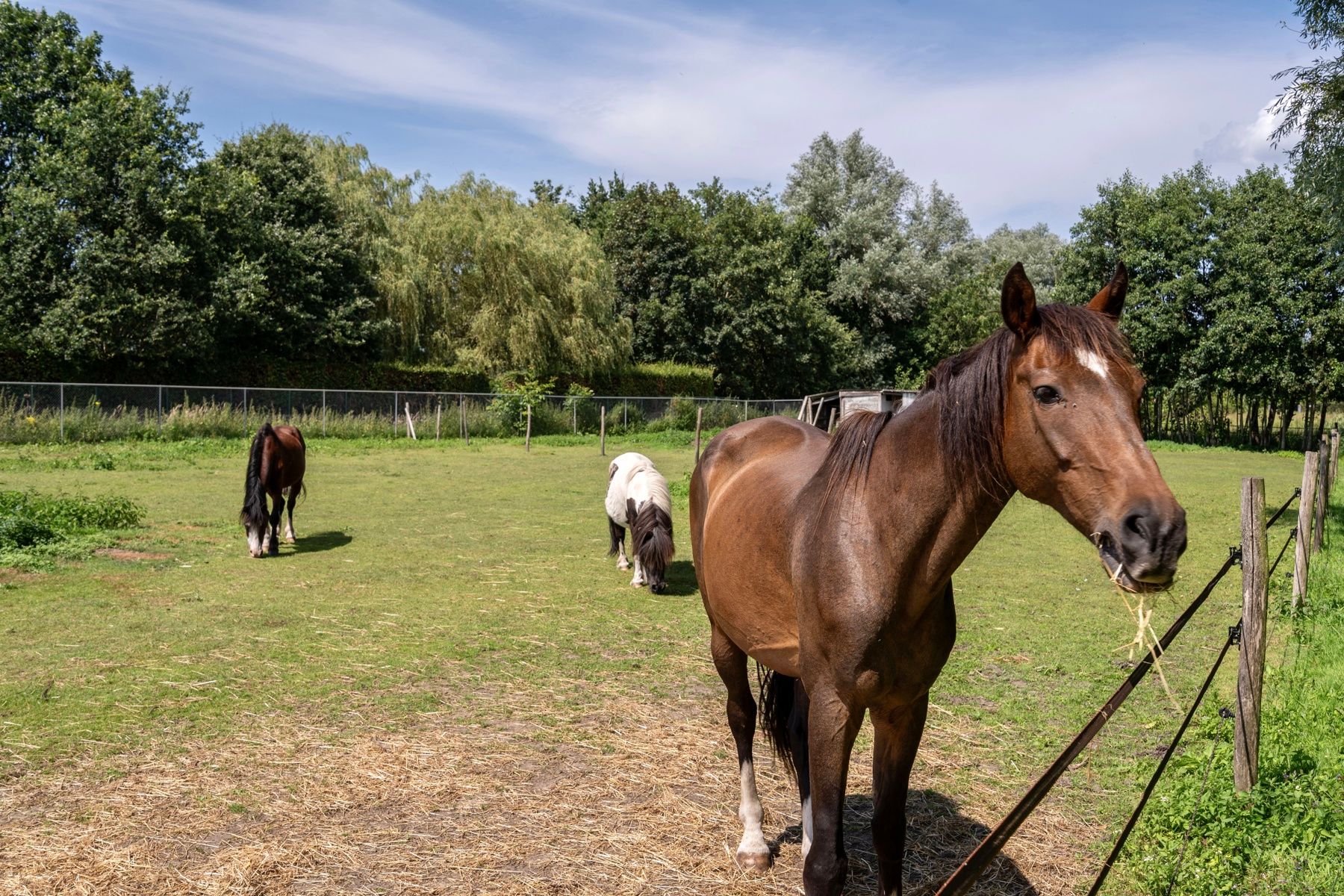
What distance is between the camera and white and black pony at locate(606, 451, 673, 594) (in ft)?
27.8

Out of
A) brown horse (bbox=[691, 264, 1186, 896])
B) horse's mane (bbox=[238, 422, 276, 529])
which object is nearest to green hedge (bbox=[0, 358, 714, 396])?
horse's mane (bbox=[238, 422, 276, 529])

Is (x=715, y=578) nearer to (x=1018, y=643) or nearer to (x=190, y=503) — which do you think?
(x=1018, y=643)

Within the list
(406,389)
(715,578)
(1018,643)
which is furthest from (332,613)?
(406,389)

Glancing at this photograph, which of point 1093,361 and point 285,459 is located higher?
point 1093,361

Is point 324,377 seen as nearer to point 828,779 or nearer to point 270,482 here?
point 270,482

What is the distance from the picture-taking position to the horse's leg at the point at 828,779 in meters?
2.51

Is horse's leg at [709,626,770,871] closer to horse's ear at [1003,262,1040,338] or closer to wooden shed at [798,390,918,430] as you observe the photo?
horse's ear at [1003,262,1040,338]

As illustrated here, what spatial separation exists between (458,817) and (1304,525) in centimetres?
630

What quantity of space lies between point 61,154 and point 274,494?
807 inches

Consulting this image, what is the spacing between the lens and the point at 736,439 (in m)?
4.21

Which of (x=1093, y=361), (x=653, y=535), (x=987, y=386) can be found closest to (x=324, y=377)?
(x=653, y=535)

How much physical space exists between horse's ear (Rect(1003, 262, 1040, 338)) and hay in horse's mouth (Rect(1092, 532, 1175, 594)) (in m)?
0.52

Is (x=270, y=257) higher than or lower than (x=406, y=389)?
higher

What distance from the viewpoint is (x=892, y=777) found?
278 cm
